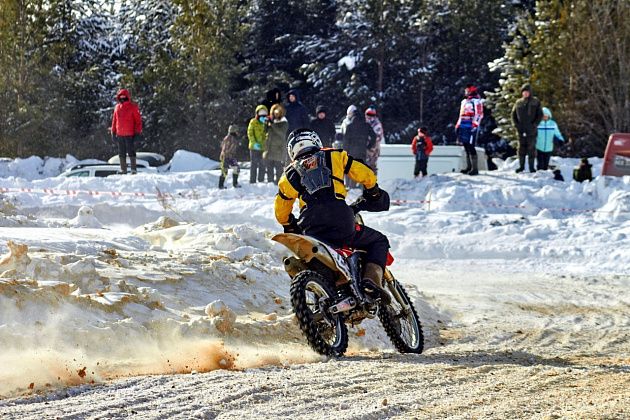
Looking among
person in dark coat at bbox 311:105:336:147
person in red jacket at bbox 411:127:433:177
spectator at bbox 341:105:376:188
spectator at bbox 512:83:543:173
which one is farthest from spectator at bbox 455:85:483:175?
person in dark coat at bbox 311:105:336:147

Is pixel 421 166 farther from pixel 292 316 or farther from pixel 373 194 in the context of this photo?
pixel 373 194

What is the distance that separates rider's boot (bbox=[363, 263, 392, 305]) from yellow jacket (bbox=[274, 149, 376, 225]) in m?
0.64

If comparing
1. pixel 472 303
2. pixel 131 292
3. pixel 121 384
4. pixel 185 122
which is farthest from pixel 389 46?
pixel 121 384

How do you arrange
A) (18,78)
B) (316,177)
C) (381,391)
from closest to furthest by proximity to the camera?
(381,391)
(316,177)
(18,78)

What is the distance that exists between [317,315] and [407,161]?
57.3 ft

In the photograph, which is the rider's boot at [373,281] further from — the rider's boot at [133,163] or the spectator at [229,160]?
the rider's boot at [133,163]

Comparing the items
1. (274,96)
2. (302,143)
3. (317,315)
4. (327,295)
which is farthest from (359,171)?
(274,96)

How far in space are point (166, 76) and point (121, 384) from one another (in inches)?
1493

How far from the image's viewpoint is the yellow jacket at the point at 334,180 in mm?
9023

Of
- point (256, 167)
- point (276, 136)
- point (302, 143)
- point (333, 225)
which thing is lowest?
point (256, 167)

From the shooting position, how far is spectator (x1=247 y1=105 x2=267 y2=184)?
24.0m

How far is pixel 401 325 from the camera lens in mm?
9492

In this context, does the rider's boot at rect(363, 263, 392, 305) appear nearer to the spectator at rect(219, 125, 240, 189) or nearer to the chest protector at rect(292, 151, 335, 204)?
the chest protector at rect(292, 151, 335, 204)

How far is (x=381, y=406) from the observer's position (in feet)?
20.9
